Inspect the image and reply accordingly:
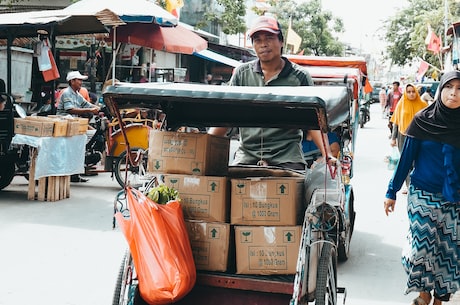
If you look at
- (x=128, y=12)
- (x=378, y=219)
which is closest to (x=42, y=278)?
(x=378, y=219)

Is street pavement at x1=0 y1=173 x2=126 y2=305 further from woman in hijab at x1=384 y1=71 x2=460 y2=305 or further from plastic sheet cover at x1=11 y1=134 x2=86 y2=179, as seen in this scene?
woman in hijab at x1=384 y1=71 x2=460 y2=305

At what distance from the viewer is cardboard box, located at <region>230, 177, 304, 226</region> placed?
3543 millimetres

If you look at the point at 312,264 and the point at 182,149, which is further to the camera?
the point at 182,149

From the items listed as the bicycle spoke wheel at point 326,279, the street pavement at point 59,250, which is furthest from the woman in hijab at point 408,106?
the bicycle spoke wheel at point 326,279

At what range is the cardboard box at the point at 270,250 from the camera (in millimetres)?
3520

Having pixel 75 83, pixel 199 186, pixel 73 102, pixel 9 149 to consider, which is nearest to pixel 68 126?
pixel 9 149

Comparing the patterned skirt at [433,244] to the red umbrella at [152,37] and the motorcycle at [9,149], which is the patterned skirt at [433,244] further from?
the red umbrella at [152,37]

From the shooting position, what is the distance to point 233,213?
142 inches

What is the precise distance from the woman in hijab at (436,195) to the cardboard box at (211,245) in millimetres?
1567

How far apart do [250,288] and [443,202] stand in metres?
1.68

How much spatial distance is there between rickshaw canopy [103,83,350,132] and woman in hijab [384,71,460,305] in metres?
0.87

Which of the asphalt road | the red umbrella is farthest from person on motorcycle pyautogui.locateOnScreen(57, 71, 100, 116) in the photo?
the red umbrella

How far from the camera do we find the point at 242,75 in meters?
4.60

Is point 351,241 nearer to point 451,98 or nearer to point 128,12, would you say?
point 451,98
